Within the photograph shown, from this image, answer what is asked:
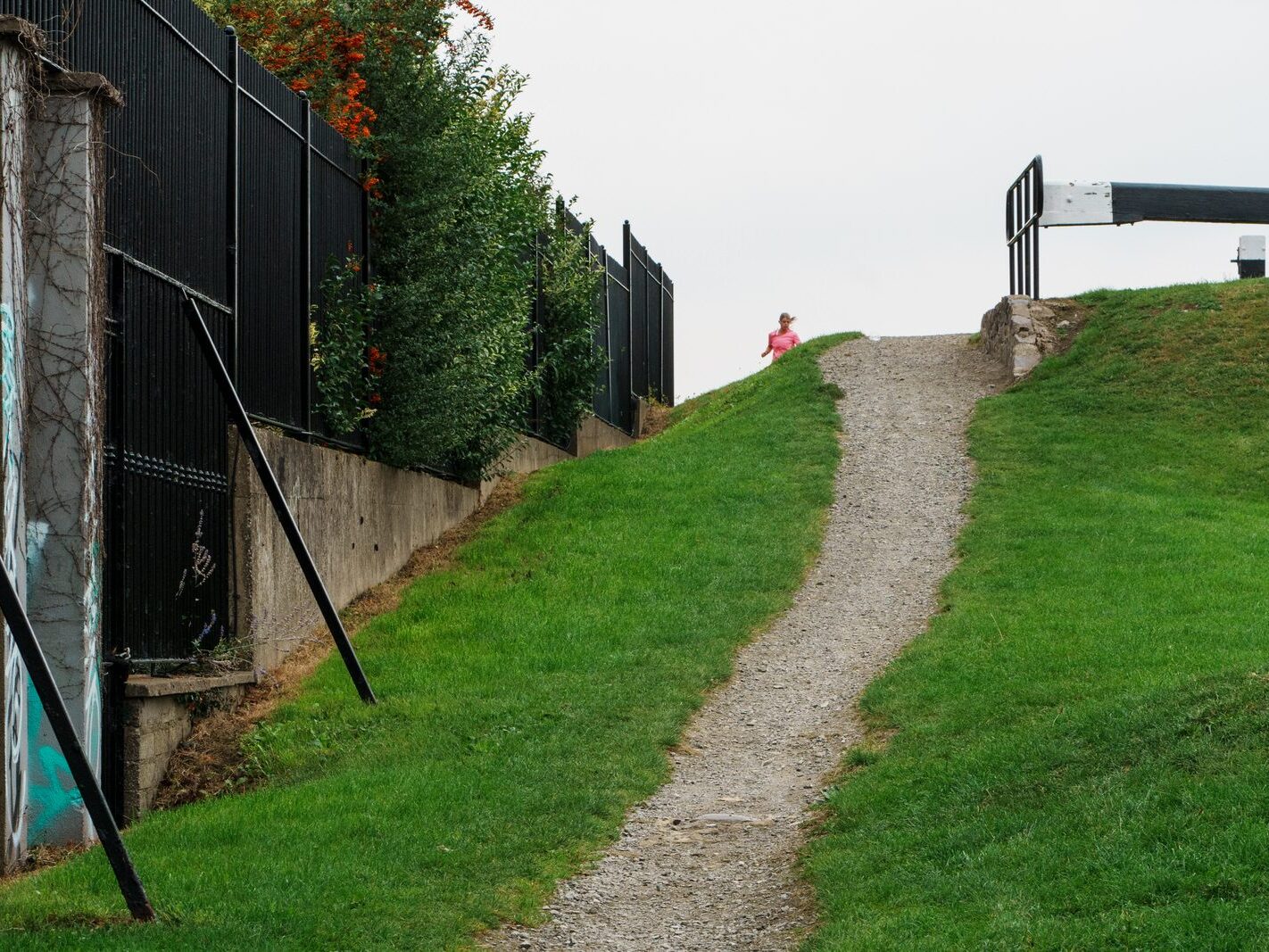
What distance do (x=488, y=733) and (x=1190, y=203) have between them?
16.9 m

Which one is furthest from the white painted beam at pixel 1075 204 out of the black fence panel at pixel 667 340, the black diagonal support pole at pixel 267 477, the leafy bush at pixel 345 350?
the black diagonal support pole at pixel 267 477

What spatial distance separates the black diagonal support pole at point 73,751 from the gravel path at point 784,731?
136cm

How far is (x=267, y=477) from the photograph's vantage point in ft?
29.8

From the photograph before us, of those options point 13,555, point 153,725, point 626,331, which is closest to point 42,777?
point 13,555

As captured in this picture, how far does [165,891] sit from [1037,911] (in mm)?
3260

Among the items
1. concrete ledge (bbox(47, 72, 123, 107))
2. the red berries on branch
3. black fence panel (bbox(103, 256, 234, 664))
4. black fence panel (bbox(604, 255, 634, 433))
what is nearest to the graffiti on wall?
black fence panel (bbox(103, 256, 234, 664))

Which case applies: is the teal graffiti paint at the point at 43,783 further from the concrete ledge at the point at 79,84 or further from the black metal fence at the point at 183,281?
the concrete ledge at the point at 79,84

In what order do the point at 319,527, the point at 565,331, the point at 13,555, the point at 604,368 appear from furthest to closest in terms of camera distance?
the point at 604,368 → the point at 565,331 → the point at 319,527 → the point at 13,555

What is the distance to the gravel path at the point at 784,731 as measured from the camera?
614cm

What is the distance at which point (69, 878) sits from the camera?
6.03 metres

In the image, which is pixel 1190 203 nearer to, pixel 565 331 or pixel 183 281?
pixel 565 331

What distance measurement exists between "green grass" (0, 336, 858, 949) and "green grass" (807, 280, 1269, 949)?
1394 mm

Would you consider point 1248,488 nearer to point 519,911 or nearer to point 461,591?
point 461,591

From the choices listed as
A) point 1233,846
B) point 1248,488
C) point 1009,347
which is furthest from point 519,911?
point 1009,347
